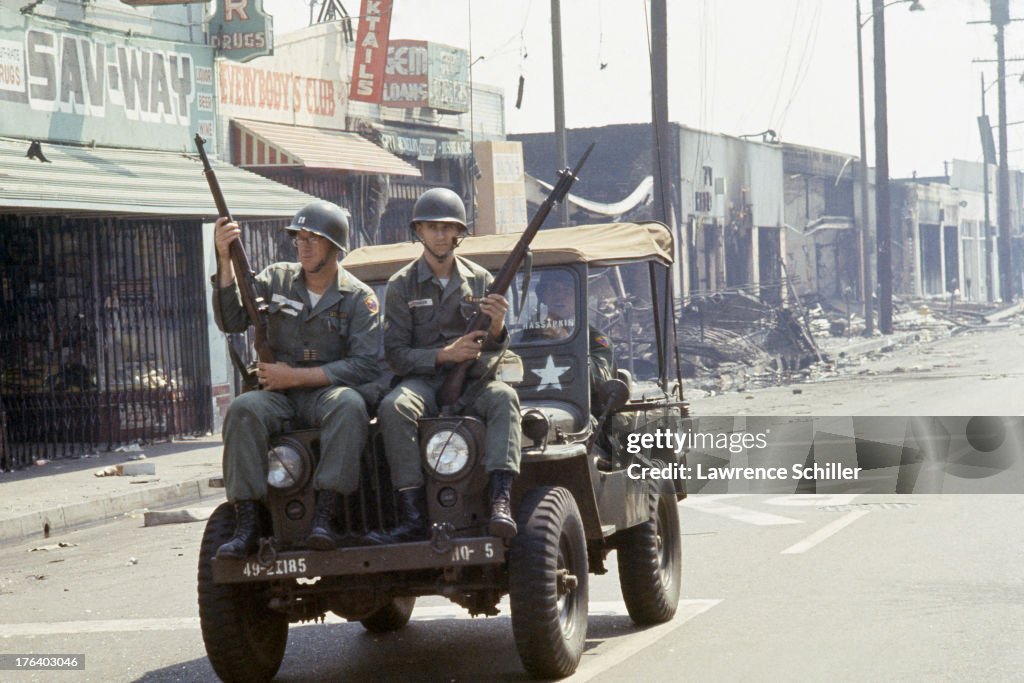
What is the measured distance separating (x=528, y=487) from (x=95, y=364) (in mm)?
13409

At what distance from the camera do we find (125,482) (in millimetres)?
15812

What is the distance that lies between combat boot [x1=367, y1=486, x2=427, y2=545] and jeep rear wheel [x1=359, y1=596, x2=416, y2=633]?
5.80 ft

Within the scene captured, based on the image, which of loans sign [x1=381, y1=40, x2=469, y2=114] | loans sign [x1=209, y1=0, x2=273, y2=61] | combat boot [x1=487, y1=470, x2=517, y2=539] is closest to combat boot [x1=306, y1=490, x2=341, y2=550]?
combat boot [x1=487, y1=470, x2=517, y2=539]

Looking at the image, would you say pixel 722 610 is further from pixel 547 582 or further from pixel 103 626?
pixel 103 626

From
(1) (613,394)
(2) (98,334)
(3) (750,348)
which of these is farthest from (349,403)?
(3) (750,348)

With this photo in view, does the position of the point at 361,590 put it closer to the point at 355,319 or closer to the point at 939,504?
the point at 355,319

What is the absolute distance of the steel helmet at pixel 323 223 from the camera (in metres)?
6.81

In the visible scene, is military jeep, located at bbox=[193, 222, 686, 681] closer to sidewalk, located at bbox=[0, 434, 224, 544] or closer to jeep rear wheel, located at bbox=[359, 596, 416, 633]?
jeep rear wheel, located at bbox=[359, 596, 416, 633]

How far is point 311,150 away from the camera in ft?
76.9

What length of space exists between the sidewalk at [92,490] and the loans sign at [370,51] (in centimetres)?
865

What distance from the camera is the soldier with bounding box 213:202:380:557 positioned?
20.5ft

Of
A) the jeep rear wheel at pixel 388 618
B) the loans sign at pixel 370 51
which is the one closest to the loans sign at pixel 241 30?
the loans sign at pixel 370 51

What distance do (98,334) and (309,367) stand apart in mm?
13282

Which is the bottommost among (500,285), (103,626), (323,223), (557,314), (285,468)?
(103,626)
